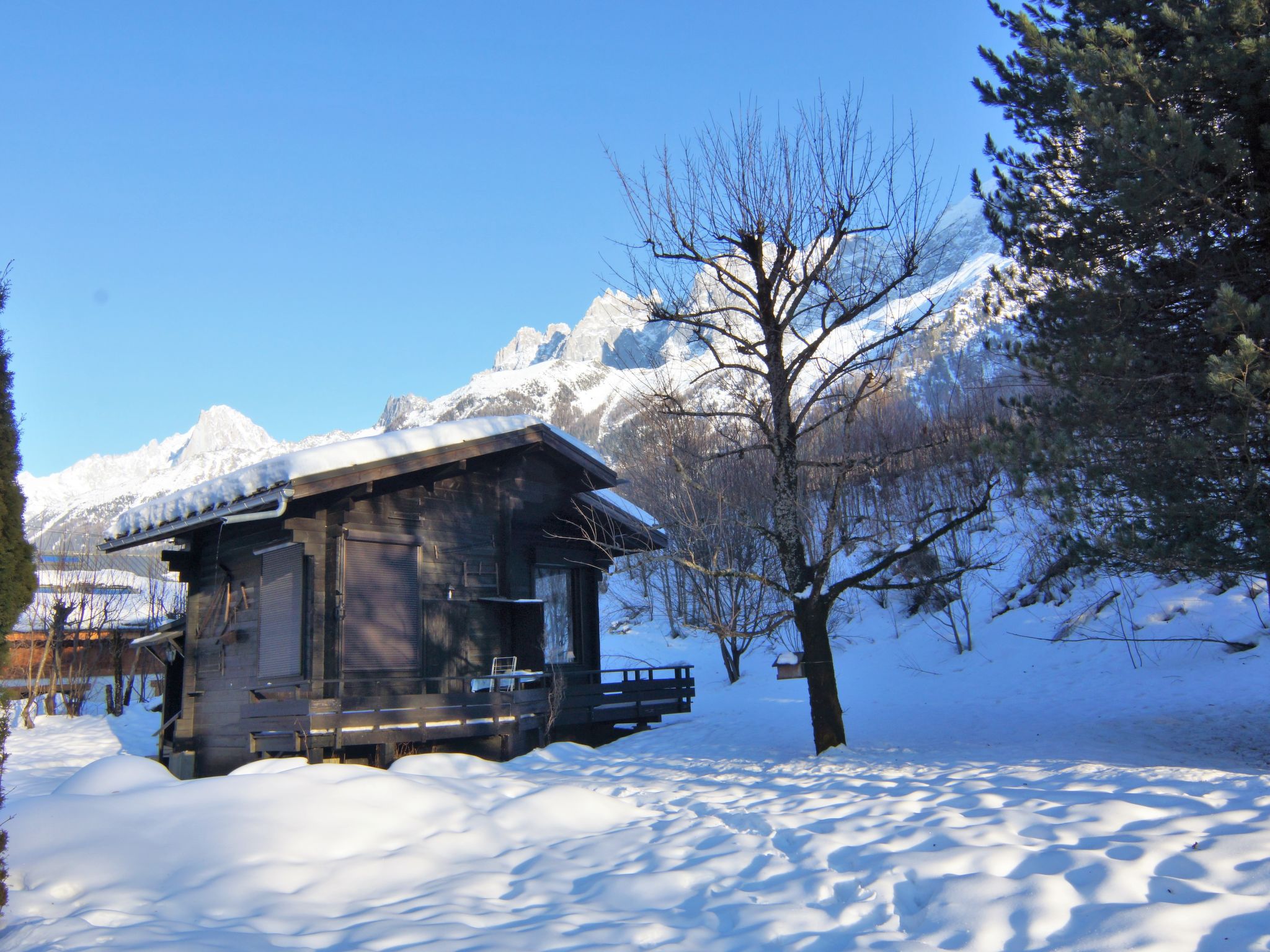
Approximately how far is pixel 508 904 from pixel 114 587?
35.1m

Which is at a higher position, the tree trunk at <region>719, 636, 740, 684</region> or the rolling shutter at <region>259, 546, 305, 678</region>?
the rolling shutter at <region>259, 546, 305, 678</region>

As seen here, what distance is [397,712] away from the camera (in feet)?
36.3

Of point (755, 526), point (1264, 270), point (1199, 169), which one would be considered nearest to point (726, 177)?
point (755, 526)

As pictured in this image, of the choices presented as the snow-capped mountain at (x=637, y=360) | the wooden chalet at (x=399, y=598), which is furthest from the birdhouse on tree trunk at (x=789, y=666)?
the snow-capped mountain at (x=637, y=360)

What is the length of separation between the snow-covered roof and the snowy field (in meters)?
3.84

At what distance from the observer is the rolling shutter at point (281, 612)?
11.8 meters

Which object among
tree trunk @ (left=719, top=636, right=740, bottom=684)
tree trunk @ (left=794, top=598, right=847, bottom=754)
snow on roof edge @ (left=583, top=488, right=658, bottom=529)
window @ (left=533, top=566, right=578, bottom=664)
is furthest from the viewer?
tree trunk @ (left=719, top=636, right=740, bottom=684)

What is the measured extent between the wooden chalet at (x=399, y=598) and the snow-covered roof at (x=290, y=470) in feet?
0.10

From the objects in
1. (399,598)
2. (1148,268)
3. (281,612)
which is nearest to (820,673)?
(1148,268)

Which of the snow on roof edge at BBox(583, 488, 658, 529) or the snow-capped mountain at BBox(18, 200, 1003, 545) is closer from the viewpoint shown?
the snow-capped mountain at BBox(18, 200, 1003, 545)

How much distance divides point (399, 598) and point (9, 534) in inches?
318

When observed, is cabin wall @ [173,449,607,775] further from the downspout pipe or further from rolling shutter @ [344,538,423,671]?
the downspout pipe

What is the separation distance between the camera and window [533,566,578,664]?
1473 centimetres

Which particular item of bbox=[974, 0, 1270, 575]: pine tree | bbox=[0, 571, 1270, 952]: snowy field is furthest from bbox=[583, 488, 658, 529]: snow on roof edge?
bbox=[974, 0, 1270, 575]: pine tree
